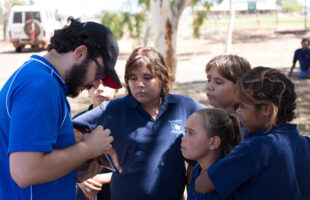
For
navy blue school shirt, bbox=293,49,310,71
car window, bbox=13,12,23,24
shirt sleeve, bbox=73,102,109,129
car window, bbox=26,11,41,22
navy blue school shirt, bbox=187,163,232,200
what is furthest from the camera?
car window, bbox=13,12,23,24

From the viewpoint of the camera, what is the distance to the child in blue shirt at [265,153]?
195cm

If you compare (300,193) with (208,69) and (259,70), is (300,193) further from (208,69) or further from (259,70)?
(208,69)

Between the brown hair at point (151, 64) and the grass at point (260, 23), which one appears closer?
the brown hair at point (151, 64)

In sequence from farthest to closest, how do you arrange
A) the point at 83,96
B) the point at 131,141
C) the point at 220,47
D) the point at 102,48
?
the point at 220,47 → the point at 83,96 → the point at 131,141 → the point at 102,48

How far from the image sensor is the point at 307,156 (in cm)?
210

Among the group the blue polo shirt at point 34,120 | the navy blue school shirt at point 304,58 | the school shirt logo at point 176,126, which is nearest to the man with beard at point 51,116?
the blue polo shirt at point 34,120

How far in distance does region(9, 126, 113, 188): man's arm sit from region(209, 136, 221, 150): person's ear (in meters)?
0.68

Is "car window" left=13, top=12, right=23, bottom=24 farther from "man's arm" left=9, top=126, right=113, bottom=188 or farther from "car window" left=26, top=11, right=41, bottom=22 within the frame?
"man's arm" left=9, top=126, right=113, bottom=188

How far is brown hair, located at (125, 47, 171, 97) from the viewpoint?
9.21 ft

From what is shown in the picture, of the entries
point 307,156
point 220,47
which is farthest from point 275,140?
point 220,47

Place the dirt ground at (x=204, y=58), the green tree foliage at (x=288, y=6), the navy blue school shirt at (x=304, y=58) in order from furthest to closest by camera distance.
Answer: the green tree foliage at (x=288, y=6), the navy blue school shirt at (x=304, y=58), the dirt ground at (x=204, y=58)

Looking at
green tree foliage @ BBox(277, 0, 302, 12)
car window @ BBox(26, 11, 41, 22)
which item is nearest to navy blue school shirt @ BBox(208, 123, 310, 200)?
car window @ BBox(26, 11, 41, 22)

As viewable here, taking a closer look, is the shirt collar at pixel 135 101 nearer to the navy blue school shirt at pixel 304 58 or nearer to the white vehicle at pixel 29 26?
the navy blue school shirt at pixel 304 58

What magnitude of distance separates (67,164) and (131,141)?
915 mm
